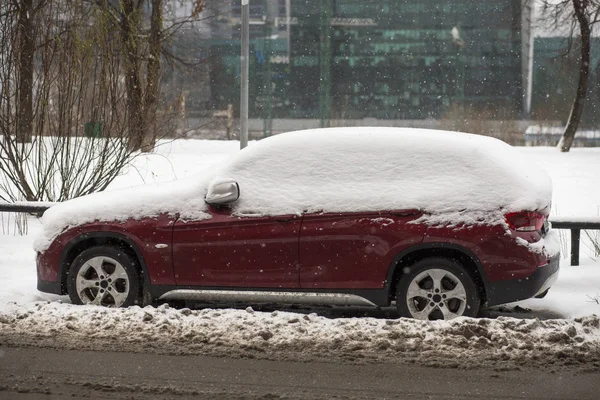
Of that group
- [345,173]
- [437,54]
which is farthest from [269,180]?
[437,54]

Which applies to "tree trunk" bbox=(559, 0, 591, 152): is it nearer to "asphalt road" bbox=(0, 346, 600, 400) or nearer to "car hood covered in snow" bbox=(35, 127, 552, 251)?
"car hood covered in snow" bbox=(35, 127, 552, 251)

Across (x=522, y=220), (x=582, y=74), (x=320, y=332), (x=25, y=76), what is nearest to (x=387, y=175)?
(x=522, y=220)

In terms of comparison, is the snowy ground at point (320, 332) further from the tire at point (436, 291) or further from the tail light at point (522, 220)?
the tail light at point (522, 220)

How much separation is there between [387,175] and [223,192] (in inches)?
54.7

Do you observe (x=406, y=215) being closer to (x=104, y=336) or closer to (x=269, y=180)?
(x=269, y=180)

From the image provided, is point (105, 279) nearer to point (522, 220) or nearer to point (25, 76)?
point (522, 220)

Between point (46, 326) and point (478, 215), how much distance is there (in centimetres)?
357

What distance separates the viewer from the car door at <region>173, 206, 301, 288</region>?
7.63 meters

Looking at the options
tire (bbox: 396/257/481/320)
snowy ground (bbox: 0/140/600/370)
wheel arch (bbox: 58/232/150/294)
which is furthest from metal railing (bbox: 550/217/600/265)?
wheel arch (bbox: 58/232/150/294)

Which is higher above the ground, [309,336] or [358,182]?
[358,182]

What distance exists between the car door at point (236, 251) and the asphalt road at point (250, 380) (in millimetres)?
1443

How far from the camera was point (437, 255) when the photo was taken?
24.7ft

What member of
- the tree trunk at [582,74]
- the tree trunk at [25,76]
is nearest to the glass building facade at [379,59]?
the tree trunk at [582,74]

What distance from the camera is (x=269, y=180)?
793 centimetres
